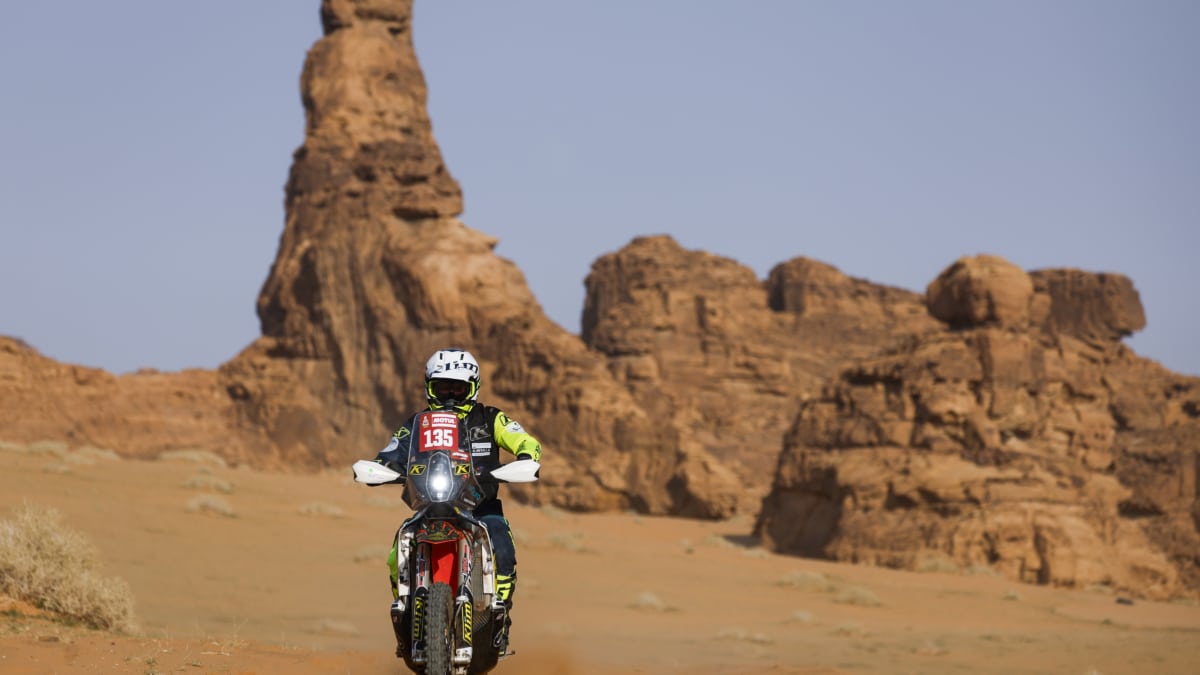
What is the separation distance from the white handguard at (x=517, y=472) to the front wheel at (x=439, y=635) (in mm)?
611

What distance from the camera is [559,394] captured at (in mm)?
44000

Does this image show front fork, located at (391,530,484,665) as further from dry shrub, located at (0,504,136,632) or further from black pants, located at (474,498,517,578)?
dry shrub, located at (0,504,136,632)

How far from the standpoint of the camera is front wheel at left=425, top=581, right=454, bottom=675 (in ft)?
23.7

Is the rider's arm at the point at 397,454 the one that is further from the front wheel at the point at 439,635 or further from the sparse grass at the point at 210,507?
the sparse grass at the point at 210,507

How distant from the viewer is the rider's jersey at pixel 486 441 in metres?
7.70

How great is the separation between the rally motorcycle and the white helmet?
0.28 m

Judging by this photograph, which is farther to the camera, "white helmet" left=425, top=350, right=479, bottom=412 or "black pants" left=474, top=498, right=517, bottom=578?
"white helmet" left=425, top=350, right=479, bottom=412

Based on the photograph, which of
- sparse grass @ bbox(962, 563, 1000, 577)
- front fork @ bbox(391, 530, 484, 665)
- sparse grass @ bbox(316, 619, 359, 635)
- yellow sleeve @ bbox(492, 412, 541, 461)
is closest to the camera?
Result: front fork @ bbox(391, 530, 484, 665)

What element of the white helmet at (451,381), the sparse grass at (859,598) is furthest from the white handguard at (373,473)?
the sparse grass at (859,598)

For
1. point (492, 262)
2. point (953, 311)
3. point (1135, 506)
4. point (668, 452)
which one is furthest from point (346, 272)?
point (1135, 506)

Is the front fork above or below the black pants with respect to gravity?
below

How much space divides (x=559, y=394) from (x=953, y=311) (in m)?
14.2

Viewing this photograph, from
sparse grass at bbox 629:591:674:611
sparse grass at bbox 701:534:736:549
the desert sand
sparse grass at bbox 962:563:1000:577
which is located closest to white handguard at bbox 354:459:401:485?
the desert sand

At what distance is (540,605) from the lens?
20953 mm
